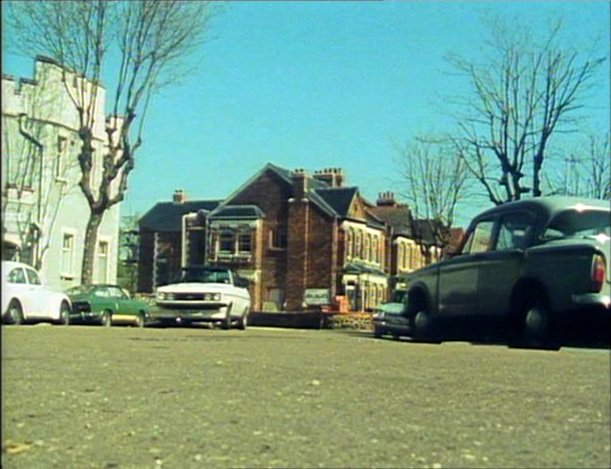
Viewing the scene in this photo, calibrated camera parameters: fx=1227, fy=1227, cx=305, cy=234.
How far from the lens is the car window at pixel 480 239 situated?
872mm

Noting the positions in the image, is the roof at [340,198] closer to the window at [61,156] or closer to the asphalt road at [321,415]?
the window at [61,156]

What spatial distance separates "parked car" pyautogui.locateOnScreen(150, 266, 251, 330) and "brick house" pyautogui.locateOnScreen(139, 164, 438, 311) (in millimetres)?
27

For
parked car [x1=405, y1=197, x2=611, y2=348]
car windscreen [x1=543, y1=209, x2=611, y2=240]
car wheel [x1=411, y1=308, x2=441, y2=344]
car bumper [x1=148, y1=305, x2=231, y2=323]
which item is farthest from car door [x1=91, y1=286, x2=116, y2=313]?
car windscreen [x1=543, y1=209, x2=611, y2=240]

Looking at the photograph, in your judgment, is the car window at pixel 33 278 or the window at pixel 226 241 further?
the window at pixel 226 241

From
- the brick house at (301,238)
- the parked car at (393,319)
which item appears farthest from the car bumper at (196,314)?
the parked car at (393,319)

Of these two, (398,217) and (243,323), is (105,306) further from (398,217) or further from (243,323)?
(398,217)

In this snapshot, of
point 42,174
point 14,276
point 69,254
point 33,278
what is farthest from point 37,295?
point 14,276

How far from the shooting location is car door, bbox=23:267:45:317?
5.42ft

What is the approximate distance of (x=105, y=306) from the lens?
96.0 inches

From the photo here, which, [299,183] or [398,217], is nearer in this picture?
[398,217]

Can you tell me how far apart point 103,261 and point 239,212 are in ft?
2.38

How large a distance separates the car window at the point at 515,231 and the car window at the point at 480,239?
1cm

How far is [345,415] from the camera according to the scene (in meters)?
35.0

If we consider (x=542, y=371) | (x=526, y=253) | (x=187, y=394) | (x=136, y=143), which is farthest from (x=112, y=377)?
(x=526, y=253)
